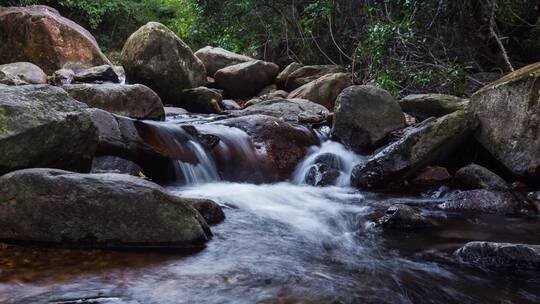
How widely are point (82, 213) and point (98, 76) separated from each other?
7.13 metres

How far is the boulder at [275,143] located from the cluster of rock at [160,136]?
0.02m

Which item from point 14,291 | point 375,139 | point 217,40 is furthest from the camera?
point 217,40

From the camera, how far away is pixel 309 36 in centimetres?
1380

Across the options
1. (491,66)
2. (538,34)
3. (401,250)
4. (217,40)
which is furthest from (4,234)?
(217,40)

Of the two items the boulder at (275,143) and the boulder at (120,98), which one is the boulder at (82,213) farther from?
the boulder at (120,98)

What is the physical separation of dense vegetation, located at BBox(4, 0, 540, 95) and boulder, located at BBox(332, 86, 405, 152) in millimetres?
1667

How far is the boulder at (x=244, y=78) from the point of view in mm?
11766

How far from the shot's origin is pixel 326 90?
10.3 m

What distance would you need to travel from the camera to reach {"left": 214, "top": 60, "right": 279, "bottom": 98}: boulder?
11.8 metres

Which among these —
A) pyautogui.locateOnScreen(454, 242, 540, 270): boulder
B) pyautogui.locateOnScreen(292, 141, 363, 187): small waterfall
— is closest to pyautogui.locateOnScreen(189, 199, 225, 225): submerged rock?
pyautogui.locateOnScreen(454, 242, 540, 270): boulder

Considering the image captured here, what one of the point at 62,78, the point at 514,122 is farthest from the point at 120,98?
the point at 514,122

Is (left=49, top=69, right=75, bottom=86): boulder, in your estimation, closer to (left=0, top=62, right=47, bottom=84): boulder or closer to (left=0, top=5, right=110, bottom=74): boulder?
(left=0, top=62, right=47, bottom=84): boulder

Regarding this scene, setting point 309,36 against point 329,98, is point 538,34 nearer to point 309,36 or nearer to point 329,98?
point 329,98

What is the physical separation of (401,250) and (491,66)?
7.72 meters
